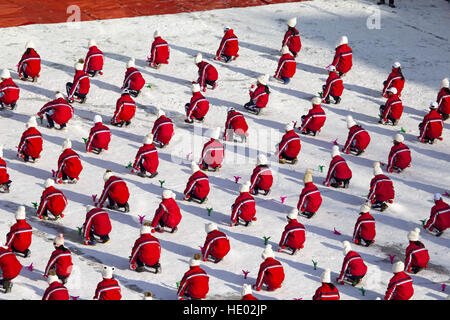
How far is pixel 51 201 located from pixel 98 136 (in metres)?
3.19

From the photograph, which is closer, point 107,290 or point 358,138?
point 107,290

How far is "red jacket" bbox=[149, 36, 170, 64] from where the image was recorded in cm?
2578

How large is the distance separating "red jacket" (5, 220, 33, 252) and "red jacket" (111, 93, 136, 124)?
586 cm

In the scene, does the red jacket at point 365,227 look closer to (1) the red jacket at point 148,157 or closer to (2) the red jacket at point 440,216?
(2) the red jacket at point 440,216

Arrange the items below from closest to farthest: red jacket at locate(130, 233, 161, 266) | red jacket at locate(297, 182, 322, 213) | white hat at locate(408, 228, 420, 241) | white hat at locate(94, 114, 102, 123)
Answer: red jacket at locate(130, 233, 161, 266)
white hat at locate(408, 228, 420, 241)
red jacket at locate(297, 182, 322, 213)
white hat at locate(94, 114, 102, 123)

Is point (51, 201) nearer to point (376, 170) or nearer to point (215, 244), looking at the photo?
point (215, 244)

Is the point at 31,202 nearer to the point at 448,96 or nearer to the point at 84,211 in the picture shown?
the point at 84,211

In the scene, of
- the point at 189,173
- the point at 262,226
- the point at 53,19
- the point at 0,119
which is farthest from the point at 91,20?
the point at 262,226

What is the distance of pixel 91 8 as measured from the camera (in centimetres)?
3012

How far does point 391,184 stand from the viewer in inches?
777

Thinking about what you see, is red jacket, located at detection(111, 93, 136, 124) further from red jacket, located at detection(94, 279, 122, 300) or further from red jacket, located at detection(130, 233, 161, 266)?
red jacket, located at detection(94, 279, 122, 300)

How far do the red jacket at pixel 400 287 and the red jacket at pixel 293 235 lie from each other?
2214mm

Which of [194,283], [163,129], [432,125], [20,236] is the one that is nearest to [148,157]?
[163,129]

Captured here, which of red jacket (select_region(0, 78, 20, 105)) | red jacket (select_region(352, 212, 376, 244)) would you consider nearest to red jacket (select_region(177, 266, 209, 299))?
red jacket (select_region(352, 212, 376, 244))
